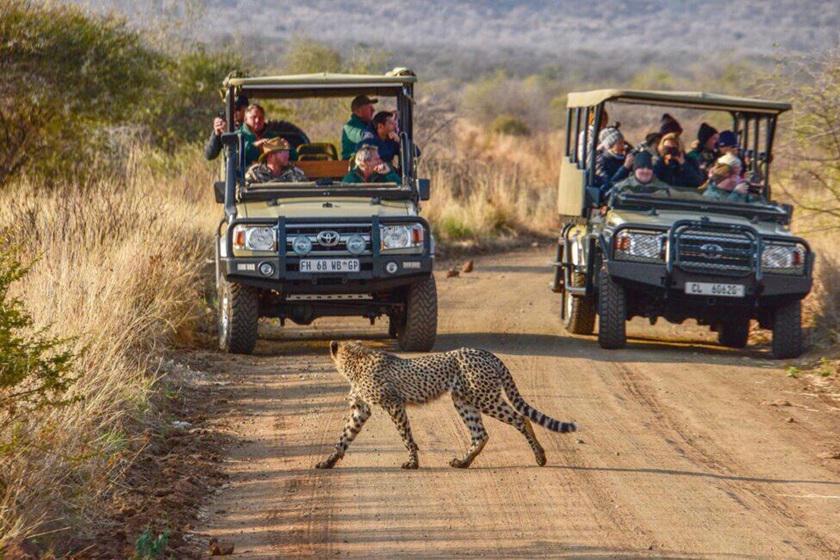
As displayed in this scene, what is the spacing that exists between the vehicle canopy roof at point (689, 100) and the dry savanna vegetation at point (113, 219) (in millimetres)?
1891

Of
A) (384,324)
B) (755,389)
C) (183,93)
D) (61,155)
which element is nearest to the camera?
(755,389)

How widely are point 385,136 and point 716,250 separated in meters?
2.94

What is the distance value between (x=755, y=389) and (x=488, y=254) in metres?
11.0

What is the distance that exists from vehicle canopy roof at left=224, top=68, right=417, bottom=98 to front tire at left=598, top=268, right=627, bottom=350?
2276 millimetres

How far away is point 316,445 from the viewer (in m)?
8.70

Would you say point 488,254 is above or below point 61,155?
below

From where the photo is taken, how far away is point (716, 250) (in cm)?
1214

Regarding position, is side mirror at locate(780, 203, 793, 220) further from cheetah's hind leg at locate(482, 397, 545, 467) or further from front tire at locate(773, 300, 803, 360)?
cheetah's hind leg at locate(482, 397, 545, 467)

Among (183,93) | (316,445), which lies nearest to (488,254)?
(183,93)

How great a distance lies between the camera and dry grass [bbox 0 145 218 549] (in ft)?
21.2

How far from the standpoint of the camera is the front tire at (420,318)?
11.8 m

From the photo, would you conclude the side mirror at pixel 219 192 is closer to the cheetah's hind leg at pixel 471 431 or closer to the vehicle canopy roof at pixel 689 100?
the vehicle canopy roof at pixel 689 100

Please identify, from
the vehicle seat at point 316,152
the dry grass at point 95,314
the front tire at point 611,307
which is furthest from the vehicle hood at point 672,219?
the dry grass at point 95,314

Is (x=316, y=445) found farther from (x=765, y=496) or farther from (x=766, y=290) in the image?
(x=766, y=290)
